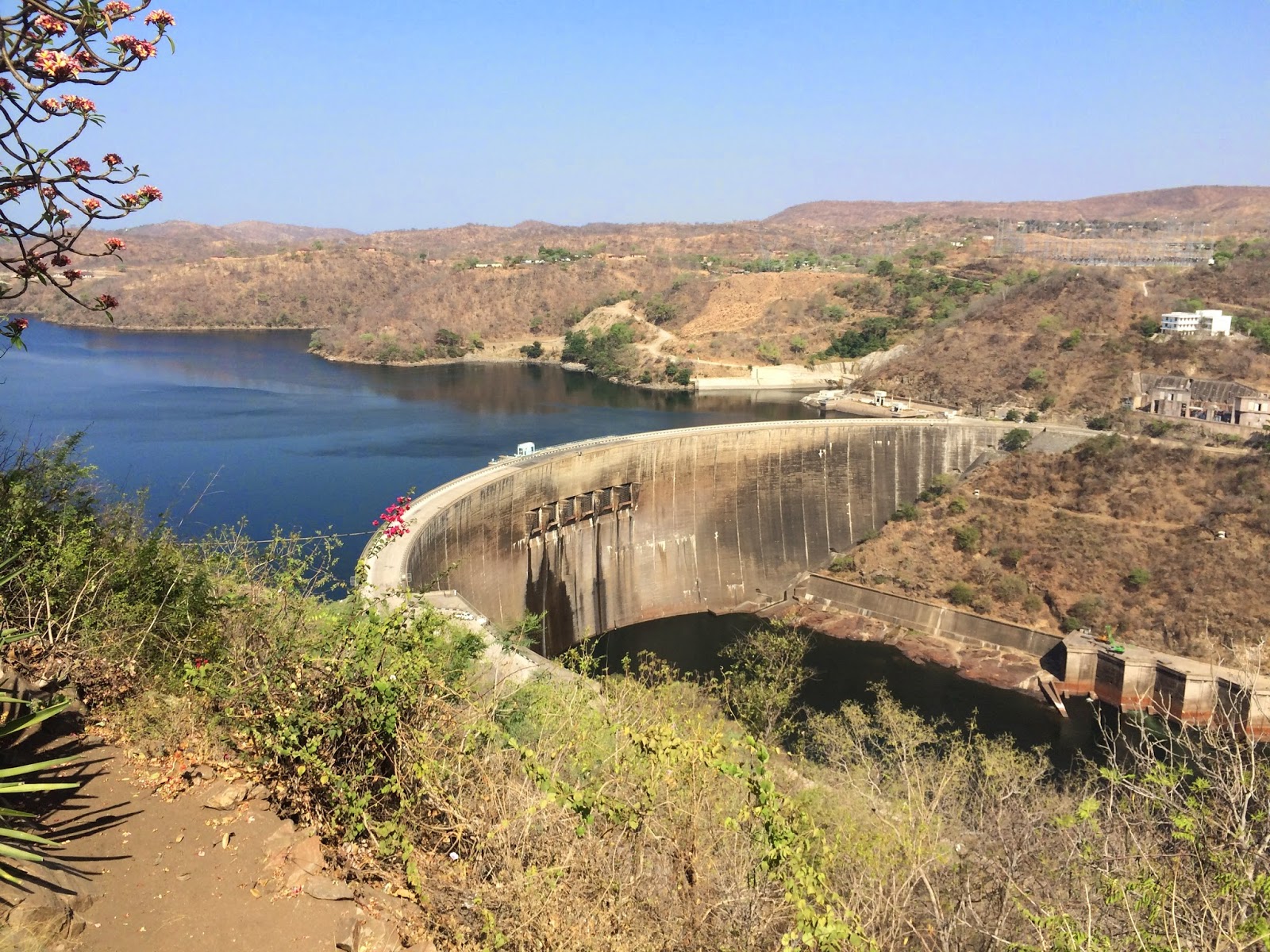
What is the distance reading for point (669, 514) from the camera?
88.3 feet

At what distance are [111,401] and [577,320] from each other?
38.0m

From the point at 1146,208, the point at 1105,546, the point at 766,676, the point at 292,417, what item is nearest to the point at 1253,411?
the point at 1105,546

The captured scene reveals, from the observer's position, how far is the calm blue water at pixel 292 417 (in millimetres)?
29891

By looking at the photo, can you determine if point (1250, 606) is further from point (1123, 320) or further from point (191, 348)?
point (191, 348)

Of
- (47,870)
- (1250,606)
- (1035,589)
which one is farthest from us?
(1035,589)

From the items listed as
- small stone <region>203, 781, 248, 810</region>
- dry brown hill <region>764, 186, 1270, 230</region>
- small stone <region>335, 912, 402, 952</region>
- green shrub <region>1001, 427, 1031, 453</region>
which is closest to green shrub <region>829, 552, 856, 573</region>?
green shrub <region>1001, 427, 1031, 453</region>

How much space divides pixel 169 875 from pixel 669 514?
22.4m

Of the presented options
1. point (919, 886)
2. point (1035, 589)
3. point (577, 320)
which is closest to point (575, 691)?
point (919, 886)

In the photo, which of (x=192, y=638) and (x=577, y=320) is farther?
(x=577, y=320)

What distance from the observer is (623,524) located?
25.9 metres

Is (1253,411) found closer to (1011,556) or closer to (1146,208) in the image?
(1011,556)

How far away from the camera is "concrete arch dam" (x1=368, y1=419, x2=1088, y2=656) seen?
21.5 metres

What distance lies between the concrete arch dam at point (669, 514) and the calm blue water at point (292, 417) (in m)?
4.09

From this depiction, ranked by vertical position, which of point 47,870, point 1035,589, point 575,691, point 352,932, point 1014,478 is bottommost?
point 1035,589
